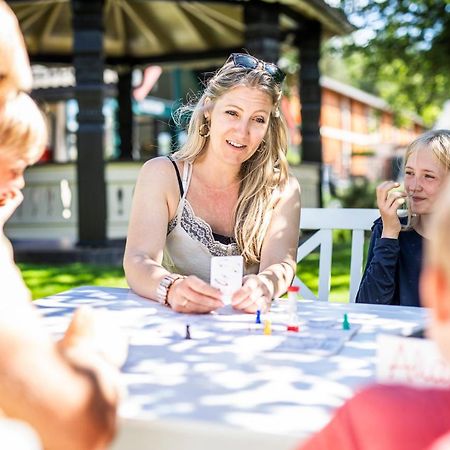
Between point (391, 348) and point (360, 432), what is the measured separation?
46cm

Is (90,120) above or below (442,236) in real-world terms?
above

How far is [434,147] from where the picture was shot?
10.2 feet

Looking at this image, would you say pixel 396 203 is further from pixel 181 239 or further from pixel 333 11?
pixel 333 11

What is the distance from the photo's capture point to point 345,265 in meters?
8.55

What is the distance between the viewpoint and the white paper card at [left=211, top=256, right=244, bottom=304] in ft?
7.83

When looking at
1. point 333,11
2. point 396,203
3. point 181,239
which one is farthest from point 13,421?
point 333,11

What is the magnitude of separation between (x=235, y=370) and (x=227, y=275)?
0.79 m

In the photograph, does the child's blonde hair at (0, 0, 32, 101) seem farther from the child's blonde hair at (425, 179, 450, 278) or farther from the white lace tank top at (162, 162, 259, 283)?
the white lace tank top at (162, 162, 259, 283)

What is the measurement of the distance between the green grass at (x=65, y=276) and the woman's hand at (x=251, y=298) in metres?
4.32

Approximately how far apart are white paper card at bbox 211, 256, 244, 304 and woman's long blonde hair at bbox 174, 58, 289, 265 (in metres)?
0.63

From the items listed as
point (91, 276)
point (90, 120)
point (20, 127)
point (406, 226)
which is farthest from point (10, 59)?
point (90, 120)

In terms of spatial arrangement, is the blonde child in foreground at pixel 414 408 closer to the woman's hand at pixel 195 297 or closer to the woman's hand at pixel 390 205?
the woman's hand at pixel 195 297

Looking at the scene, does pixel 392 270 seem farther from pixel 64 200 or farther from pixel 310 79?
pixel 310 79

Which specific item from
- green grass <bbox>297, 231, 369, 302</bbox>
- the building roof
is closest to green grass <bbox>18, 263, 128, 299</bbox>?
green grass <bbox>297, 231, 369, 302</bbox>
